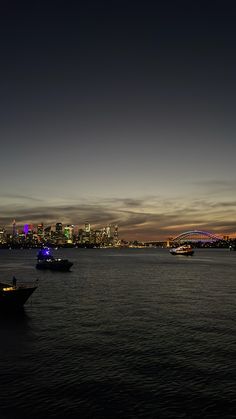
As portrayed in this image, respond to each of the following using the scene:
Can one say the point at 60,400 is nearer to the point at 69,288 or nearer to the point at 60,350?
the point at 60,350

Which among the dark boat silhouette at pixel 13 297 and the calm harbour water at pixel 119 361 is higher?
the dark boat silhouette at pixel 13 297

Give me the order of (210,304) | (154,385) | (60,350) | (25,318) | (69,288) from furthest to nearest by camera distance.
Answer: (69,288)
(210,304)
(25,318)
(60,350)
(154,385)

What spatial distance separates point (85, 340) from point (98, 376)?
33.3ft

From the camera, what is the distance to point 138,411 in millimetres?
21641

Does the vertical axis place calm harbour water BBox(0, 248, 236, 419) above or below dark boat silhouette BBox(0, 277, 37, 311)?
below

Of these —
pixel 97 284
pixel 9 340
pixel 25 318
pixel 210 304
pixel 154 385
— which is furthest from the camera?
pixel 97 284

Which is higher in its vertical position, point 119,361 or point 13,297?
point 13,297

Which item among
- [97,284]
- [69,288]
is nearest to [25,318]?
[69,288]

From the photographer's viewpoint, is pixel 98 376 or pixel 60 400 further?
pixel 98 376

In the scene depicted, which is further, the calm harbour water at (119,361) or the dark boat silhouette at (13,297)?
the dark boat silhouette at (13,297)

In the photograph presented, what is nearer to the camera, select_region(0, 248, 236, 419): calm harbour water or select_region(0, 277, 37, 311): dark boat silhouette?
select_region(0, 248, 236, 419): calm harbour water

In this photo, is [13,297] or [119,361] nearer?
[119,361]

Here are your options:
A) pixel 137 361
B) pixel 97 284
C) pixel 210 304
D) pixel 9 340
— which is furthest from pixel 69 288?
pixel 137 361

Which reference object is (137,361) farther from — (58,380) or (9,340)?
(9,340)
